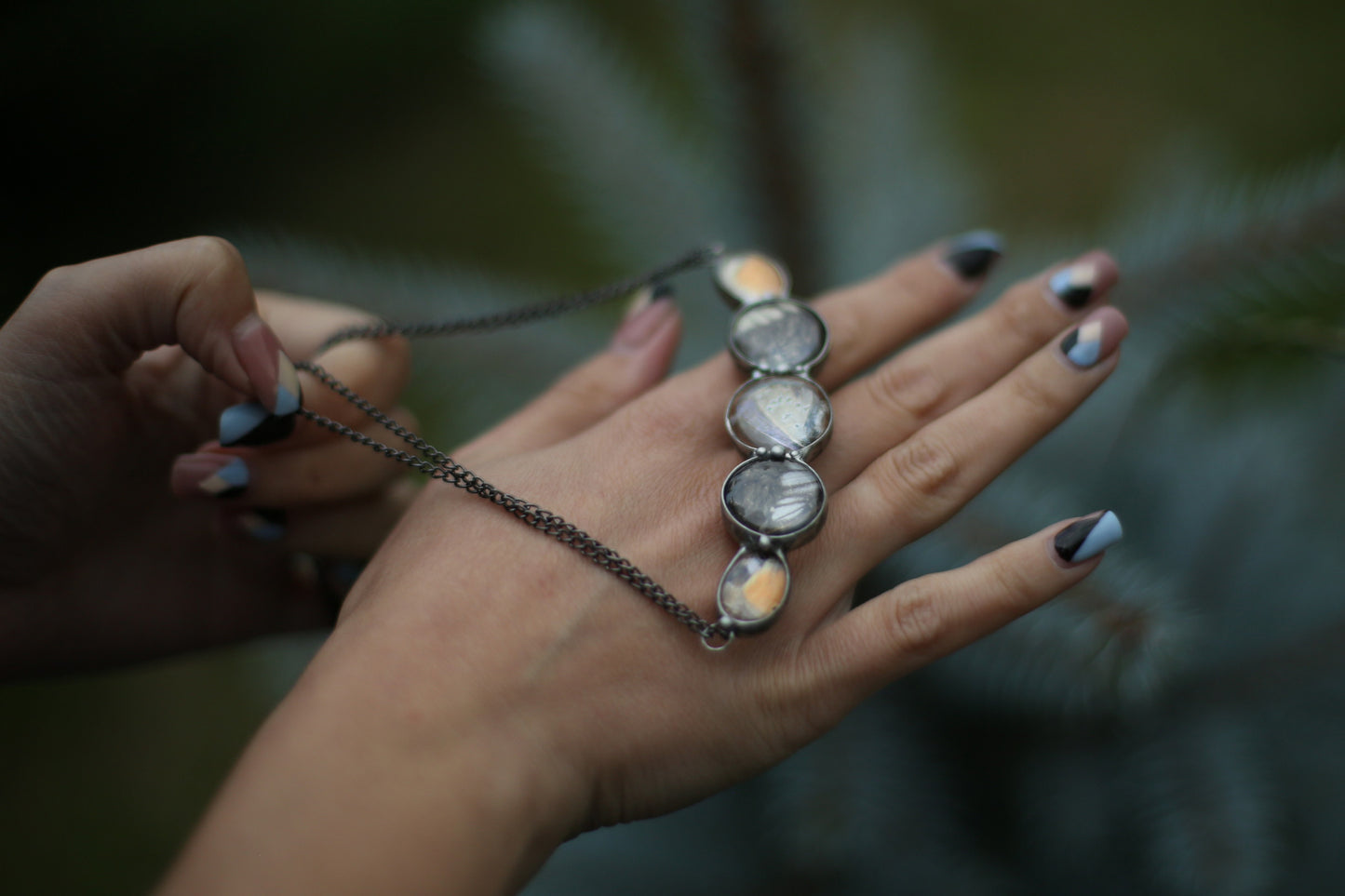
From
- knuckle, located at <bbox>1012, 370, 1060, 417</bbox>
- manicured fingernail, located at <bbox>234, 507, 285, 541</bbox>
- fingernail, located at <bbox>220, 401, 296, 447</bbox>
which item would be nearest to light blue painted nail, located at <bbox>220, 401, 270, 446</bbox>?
fingernail, located at <bbox>220, 401, 296, 447</bbox>

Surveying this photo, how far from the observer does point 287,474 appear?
0.98 metres

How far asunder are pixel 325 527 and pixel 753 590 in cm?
57

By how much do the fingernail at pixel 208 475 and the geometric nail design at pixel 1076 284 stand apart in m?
0.93

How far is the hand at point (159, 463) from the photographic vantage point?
2.73 ft

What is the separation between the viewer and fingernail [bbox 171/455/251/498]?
93cm

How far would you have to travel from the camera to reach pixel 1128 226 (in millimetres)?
1164

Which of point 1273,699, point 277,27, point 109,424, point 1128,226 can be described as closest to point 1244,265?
point 1128,226

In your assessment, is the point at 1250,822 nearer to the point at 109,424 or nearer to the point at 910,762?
the point at 910,762

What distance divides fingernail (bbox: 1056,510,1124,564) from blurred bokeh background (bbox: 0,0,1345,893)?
11cm

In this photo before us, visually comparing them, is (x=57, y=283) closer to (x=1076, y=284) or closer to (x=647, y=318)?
(x=647, y=318)

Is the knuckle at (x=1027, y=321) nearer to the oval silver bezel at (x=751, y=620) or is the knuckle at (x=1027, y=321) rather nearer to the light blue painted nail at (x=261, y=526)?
the oval silver bezel at (x=751, y=620)

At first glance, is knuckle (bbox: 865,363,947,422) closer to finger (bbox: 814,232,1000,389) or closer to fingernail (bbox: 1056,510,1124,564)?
finger (bbox: 814,232,1000,389)

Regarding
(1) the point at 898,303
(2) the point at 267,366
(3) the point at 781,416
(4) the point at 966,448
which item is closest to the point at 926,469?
(4) the point at 966,448

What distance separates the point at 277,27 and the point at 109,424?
1.90 m
